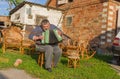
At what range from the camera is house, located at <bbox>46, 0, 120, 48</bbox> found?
58.3 ft

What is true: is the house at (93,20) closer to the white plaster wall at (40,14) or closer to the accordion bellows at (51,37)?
the white plaster wall at (40,14)

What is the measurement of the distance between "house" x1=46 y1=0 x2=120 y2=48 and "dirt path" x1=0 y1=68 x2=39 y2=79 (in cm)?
1061

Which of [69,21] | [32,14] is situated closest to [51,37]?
[32,14]

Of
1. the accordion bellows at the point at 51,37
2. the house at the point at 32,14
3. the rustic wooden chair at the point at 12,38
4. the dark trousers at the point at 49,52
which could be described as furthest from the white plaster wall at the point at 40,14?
the dark trousers at the point at 49,52

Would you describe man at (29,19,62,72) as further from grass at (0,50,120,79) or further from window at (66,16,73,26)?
window at (66,16,73,26)

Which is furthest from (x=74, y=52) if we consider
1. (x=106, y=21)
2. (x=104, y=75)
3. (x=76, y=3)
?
(x=76, y=3)

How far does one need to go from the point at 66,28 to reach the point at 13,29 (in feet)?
31.4

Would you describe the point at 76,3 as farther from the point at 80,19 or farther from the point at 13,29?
the point at 13,29

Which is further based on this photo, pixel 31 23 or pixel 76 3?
pixel 76 3

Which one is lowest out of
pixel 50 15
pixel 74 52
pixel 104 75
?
pixel 104 75

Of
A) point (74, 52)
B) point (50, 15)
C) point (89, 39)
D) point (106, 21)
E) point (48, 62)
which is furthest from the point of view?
point (50, 15)

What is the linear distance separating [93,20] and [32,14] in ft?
15.1

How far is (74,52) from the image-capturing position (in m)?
9.81

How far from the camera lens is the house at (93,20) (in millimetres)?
17766
